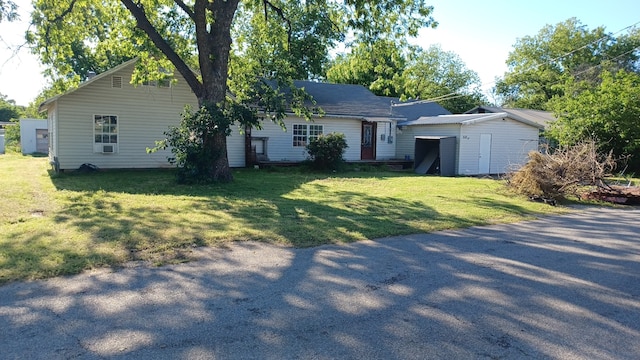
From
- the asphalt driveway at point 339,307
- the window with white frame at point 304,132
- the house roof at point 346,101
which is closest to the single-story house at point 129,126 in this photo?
the window with white frame at point 304,132

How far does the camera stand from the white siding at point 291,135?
67.4 ft

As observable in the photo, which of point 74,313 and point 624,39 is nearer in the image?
point 74,313

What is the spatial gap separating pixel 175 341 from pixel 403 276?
107 inches

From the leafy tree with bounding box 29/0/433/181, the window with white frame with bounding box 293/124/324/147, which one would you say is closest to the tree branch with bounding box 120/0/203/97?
the leafy tree with bounding box 29/0/433/181

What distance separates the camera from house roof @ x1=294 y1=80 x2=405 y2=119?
22281 mm

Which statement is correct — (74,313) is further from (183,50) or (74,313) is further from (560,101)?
(560,101)

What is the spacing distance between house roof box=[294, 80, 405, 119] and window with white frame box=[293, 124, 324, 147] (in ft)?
3.12

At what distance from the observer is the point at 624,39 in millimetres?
48250

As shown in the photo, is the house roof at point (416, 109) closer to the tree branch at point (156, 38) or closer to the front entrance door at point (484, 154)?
the front entrance door at point (484, 154)

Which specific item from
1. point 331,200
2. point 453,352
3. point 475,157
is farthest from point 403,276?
point 475,157

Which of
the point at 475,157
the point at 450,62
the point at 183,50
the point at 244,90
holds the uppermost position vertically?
the point at 450,62

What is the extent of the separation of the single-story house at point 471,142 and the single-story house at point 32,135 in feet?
89.5

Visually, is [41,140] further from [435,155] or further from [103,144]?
[435,155]

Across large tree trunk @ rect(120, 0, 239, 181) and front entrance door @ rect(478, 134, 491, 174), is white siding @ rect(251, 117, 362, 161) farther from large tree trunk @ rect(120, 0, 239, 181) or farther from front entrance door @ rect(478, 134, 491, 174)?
large tree trunk @ rect(120, 0, 239, 181)
